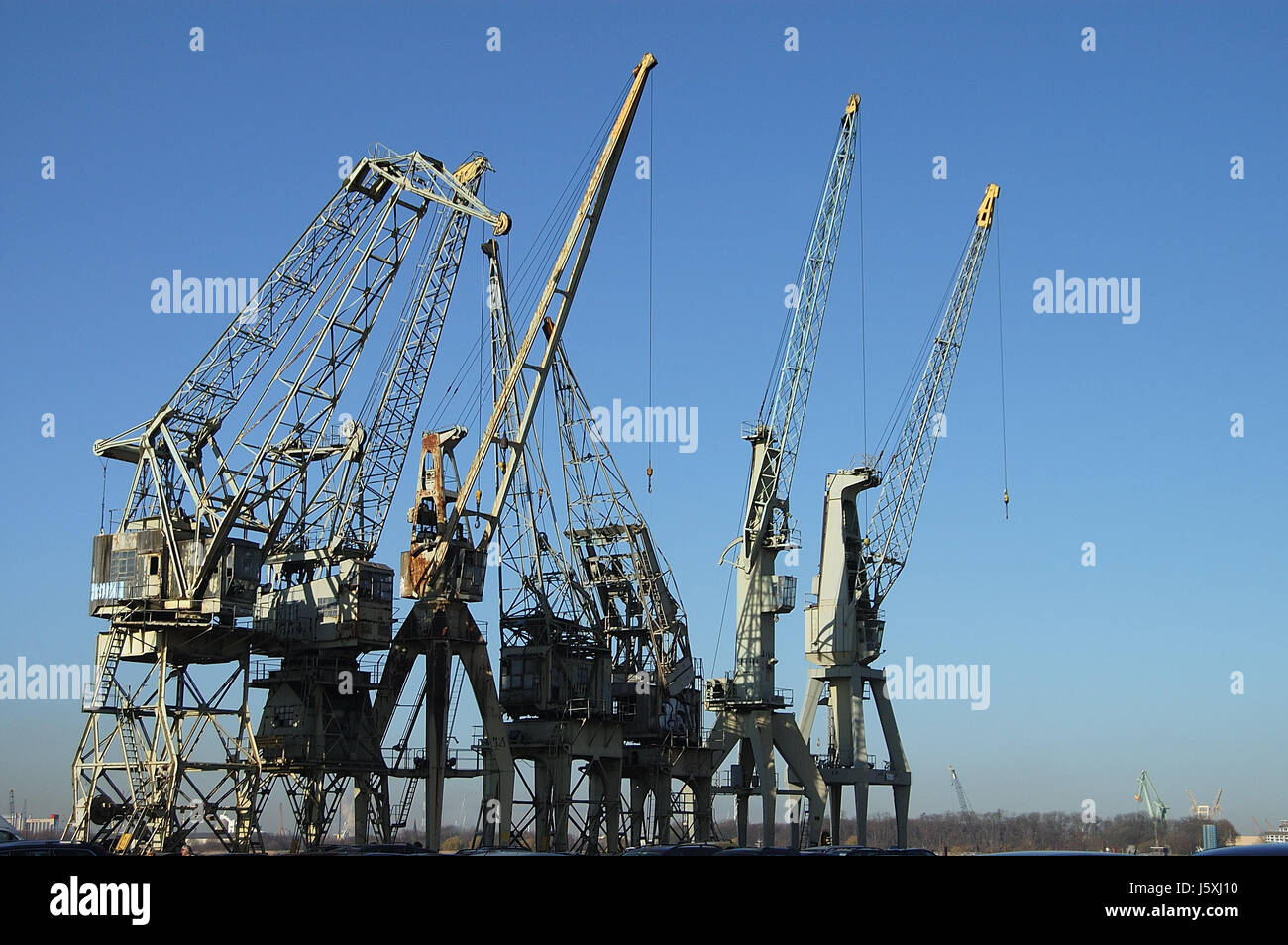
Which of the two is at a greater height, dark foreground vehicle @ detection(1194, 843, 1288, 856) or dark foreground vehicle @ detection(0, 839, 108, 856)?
dark foreground vehicle @ detection(1194, 843, 1288, 856)

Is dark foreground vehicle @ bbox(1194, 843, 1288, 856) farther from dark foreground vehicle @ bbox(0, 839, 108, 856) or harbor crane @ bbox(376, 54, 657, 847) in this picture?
harbor crane @ bbox(376, 54, 657, 847)

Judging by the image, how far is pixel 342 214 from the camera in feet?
310

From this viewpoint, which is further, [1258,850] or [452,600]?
[452,600]

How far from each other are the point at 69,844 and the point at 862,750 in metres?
83.0

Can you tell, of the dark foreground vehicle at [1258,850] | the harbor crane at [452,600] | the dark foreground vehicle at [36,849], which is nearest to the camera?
the dark foreground vehicle at [1258,850]

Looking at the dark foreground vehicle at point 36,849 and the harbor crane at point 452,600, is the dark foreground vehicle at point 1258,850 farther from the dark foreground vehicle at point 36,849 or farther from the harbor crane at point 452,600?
the harbor crane at point 452,600

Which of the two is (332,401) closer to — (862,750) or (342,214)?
(342,214)

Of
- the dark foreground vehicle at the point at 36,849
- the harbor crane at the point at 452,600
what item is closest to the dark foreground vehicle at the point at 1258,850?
the dark foreground vehicle at the point at 36,849

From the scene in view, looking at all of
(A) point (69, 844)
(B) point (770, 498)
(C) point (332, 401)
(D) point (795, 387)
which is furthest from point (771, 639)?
(A) point (69, 844)

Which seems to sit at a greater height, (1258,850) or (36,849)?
(1258,850)

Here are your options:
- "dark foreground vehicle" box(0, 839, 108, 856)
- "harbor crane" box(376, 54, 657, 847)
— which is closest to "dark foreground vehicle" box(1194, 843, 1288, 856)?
"dark foreground vehicle" box(0, 839, 108, 856)

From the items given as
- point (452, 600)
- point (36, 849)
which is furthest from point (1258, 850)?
point (452, 600)

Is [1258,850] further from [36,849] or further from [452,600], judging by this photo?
[452,600]

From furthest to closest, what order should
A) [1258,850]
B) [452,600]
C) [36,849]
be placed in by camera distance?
[452,600] → [36,849] → [1258,850]
